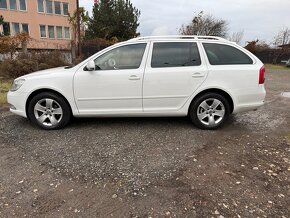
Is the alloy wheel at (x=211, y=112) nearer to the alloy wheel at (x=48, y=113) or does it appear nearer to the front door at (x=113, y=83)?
the front door at (x=113, y=83)

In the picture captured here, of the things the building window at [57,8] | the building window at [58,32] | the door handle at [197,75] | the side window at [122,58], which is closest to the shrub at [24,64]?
the side window at [122,58]

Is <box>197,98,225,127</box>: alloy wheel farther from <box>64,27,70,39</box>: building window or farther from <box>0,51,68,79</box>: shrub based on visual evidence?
<box>64,27,70,39</box>: building window

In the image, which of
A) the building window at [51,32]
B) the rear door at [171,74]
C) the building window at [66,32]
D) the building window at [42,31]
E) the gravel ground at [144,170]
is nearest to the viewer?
the gravel ground at [144,170]

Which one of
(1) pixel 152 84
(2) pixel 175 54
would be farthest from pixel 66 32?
(1) pixel 152 84

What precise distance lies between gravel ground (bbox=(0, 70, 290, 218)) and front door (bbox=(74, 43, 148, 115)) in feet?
1.63

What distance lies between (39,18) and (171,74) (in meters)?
32.4

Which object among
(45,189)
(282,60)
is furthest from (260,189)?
(282,60)

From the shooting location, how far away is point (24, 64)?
1082cm

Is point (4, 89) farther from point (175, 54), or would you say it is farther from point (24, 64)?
point (175, 54)

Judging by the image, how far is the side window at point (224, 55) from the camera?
4664 mm

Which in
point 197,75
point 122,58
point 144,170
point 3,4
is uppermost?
point 3,4

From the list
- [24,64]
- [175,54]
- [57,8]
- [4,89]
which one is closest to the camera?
[175,54]

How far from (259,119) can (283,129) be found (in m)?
0.69

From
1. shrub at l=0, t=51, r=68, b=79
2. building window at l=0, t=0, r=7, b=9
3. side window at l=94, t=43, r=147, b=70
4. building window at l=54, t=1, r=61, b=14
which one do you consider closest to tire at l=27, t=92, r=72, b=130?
side window at l=94, t=43, r=147, b=70
